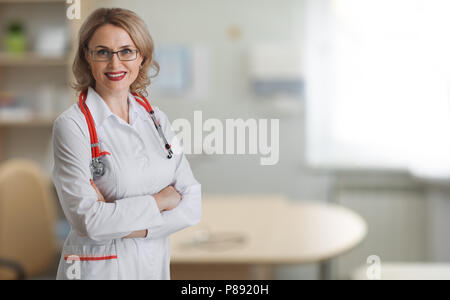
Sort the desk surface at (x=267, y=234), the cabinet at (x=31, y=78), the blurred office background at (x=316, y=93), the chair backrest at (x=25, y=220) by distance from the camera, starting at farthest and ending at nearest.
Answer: the cabinet at (x=31, y=78), the blurred office background at (x=316, y=93), the chair backrest at (x=25, y=220), the desk surface at (x=267, y=234)

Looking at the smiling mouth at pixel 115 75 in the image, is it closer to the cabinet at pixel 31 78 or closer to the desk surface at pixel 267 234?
the desk surface at pixel 267 234

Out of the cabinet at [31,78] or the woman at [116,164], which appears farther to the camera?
the cabinet at [31,78]

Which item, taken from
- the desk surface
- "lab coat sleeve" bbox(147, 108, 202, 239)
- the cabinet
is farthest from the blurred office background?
"lab coat sleeve" bbox(147, 108, 202, 239)

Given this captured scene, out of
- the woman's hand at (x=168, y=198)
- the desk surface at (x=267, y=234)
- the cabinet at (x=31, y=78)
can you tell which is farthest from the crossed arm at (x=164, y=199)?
the cabinet at (x=31, y=78)

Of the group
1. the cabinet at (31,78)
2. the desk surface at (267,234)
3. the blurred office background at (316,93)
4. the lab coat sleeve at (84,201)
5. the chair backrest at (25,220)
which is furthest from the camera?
the cabinet at (31,78)

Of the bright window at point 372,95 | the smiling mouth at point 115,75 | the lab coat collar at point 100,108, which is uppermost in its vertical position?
the bright window at point 372,95

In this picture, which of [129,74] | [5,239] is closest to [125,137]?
[129,74]

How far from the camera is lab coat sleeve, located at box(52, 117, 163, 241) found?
22 cm

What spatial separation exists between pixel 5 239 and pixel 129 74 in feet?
5.80

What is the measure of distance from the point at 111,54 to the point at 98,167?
0.05 metres

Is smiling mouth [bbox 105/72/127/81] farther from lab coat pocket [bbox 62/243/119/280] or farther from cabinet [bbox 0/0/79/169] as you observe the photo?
cabinet [bbox 0/0/79/169]

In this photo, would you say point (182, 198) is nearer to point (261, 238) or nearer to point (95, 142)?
point (95, 142)

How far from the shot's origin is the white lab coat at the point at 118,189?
22 cm

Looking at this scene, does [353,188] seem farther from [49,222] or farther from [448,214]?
[49,222]
